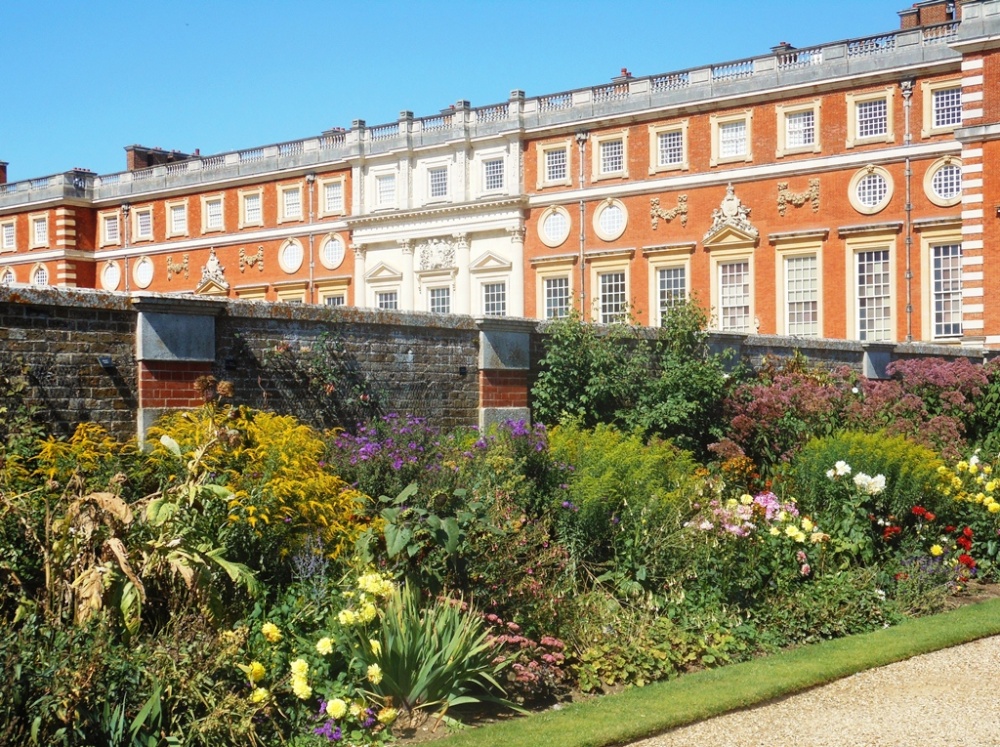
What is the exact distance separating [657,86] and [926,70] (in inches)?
332

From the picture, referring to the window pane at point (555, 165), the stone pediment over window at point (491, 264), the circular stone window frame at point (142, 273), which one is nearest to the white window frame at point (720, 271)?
the window pane at point (555, 165)

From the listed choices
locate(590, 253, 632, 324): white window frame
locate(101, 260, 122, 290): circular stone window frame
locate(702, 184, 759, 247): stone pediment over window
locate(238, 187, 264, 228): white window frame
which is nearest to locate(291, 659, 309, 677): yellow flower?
locate(702, 184, 759, 247): stone pediment over window

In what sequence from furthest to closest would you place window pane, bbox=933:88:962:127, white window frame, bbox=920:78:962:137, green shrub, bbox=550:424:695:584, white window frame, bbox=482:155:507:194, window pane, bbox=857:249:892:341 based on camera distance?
white window frame, bbox=482:155:507:194, window pane, bbox=857:249:892:341, white window frame, bbox=920:78:962:137, window pane, bbox=933:88:962:127, green shrub, bbox=550:424:695:584

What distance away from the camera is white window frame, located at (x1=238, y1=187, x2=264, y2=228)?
45.8 m

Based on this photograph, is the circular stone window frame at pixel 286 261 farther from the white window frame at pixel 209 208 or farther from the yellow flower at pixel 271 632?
the yellow flower at pixel 271 632

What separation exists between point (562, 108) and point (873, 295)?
12.0 metres

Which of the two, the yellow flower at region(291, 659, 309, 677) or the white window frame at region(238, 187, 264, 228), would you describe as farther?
the white window frame at region(238, 187, 264, 228)

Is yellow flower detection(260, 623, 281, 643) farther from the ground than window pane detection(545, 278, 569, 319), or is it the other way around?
window pane detection(545, 278, 569, 319)

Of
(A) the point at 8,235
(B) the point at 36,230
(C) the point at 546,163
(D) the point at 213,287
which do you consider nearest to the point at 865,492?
(C) the point at 546,163

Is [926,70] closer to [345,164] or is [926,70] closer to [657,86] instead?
[657,86]

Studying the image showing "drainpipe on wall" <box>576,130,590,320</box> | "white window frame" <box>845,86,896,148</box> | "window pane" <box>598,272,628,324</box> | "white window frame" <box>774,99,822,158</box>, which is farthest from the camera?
"drainpipe on wall" <box>576,130,590,320</box>

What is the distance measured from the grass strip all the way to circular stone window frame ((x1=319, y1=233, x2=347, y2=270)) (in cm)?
3567

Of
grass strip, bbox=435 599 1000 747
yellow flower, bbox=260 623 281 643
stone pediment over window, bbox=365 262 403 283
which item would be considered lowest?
grass strip, bbox=435 599 1000 747

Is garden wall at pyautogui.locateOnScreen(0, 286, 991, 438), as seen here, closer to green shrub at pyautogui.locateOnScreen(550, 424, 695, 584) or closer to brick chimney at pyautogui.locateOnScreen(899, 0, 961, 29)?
green shrub at pyautogui.locateOnScreen(550, 424, 695, 584)
